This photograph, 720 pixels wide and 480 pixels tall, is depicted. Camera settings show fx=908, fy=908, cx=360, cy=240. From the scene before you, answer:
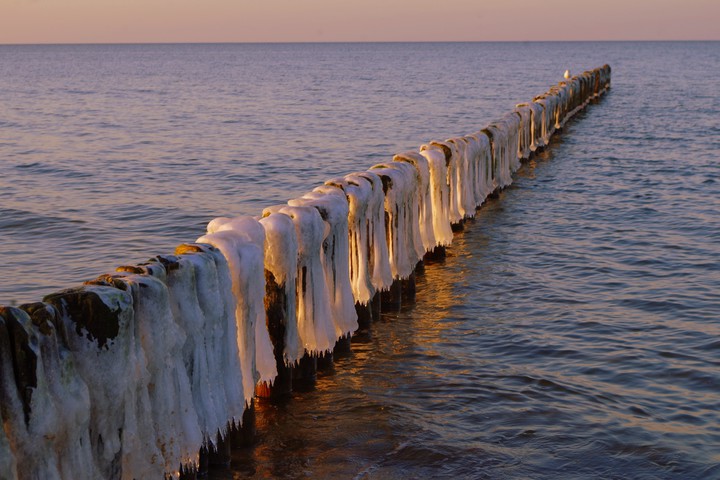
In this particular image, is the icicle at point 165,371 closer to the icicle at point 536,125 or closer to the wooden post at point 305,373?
the wooden post at point 305,373

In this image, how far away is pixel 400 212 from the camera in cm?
1028

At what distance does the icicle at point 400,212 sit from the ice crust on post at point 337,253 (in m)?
1.45

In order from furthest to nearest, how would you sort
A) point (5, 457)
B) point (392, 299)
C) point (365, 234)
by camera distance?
point (392, 299) < point (365, 234) < point (5, 457)

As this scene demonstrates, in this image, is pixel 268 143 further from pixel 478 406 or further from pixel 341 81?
pixel 341 81

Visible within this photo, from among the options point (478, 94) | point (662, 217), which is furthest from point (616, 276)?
point (478, 94)

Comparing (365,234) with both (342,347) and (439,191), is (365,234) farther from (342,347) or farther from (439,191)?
(439,191)

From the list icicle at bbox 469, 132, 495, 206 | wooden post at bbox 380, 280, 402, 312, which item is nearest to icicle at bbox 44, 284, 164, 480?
wooden post at bbox 380, 280, 402, 312

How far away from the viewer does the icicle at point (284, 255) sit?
6.99m

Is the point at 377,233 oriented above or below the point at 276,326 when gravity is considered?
above

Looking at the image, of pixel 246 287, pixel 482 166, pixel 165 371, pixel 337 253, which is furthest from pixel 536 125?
pixel 165 371

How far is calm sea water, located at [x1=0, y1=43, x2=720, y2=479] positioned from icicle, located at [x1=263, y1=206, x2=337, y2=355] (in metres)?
0.49

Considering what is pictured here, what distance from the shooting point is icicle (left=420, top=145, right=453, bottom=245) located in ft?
39.2

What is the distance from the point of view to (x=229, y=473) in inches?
249

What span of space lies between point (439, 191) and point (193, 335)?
23.0 ft
